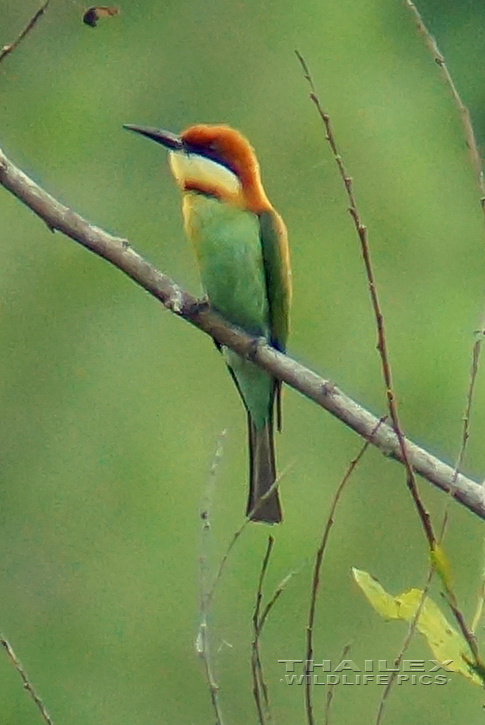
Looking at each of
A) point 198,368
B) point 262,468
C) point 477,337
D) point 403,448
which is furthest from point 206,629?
point 198,368

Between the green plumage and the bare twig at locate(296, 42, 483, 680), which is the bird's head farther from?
the bare twig at locate(296, 42, 483, 680)

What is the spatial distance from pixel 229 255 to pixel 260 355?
0.42 meters

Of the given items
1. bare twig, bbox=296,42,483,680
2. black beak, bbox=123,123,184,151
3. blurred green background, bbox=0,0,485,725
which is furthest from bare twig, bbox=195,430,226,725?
blurred green background, bbox=0,0,485,725

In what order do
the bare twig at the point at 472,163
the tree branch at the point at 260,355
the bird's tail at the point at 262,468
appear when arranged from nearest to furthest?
1. the bare twig at the point at 472,163
2. the tree branch at the point at 260,355
3. the bird's tail at the point at 262,468

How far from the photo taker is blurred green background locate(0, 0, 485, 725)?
590 cm

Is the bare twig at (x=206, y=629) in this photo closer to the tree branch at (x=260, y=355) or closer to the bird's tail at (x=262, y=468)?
the tree branch at (x=260, y=355)

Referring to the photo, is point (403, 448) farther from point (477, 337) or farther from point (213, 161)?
point (213, 161)

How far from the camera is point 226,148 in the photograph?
2098mm

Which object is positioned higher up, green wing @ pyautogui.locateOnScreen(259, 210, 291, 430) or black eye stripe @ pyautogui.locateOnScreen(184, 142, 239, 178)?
black eye stripe @ pyautogui.locateOnScreen(184, 142, 239, 178)

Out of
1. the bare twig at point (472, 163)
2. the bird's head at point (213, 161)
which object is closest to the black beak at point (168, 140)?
the bird's head at point (213, 161)

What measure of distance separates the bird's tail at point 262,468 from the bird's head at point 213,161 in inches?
10.5

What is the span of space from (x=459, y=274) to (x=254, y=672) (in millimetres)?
5630

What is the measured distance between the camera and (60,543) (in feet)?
21.0

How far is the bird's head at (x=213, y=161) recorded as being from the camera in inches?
82.5
